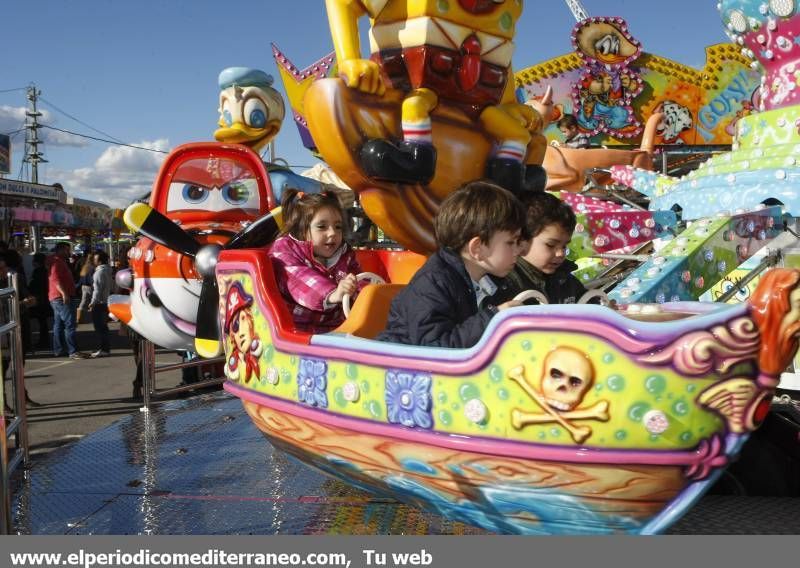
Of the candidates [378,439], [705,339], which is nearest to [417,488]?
[378,439]

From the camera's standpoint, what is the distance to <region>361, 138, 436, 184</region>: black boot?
2885mm

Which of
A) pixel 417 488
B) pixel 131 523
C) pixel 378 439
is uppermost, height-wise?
pixel 378 439

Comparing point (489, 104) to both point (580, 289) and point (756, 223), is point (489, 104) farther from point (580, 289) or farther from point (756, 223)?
point (756, 223)

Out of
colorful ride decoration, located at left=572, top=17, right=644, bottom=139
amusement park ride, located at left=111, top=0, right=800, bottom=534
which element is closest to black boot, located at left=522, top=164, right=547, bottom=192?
amusement park ride, located at left=111, top=0, right=800, bottom=534

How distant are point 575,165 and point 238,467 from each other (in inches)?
298

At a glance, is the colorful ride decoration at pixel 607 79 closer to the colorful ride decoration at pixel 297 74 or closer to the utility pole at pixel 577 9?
the colorful ride decoration at pixel 297 74

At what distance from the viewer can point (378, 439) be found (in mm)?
1959

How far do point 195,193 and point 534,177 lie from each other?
1.99 meters

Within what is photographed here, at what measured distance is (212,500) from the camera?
8.20ft

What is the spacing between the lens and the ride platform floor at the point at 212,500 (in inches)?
88.7

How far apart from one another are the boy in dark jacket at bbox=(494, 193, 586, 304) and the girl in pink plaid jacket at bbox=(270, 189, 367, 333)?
58 centimetres

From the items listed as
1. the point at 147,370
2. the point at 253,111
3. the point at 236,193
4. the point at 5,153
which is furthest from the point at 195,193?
the point at 5,153

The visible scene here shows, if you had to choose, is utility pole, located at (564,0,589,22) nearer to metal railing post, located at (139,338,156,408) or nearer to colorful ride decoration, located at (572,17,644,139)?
colorful ride decoration, located at (572,17,644,139)

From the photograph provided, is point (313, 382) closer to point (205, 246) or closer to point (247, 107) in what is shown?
point (205, 246)
